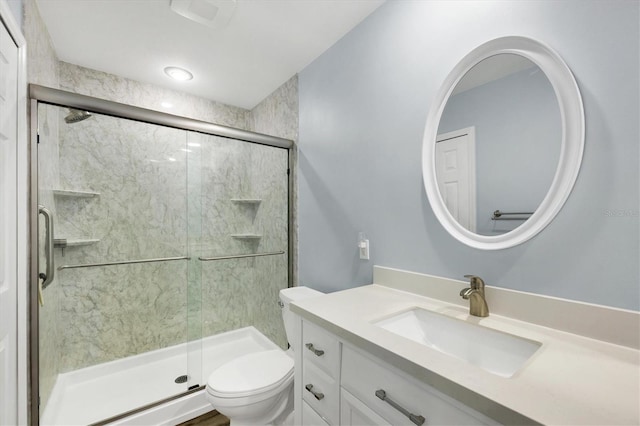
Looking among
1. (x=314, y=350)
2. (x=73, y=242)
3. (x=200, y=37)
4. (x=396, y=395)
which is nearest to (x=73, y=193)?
(x=73, y=242)

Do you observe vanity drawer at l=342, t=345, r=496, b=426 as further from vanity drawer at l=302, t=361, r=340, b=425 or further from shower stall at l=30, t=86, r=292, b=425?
shower stall at l=30, t=86, r=292, b=425

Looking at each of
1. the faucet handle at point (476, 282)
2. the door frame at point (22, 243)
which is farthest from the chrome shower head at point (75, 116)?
the faucet handle at point (476, 282)

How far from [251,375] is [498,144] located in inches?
63.5

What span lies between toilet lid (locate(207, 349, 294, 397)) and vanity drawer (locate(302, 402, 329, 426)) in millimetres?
409

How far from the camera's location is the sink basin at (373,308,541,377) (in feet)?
2.80

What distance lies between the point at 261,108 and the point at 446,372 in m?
2.72

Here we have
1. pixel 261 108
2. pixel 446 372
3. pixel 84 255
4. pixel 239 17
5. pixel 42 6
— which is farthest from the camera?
pixel 261 108

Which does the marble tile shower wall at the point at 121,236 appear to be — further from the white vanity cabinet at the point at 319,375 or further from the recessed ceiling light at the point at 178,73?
the white vanity cabinet at the point at 319,375

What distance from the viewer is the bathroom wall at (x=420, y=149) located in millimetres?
777

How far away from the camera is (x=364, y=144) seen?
156cm

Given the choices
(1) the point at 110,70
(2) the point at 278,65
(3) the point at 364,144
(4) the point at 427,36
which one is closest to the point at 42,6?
(1) the point at 110,70

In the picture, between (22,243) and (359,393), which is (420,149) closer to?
(359,393)

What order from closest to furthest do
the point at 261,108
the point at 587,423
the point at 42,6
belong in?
the point at 587,423 → the point at 42,6 → the point at 261,108

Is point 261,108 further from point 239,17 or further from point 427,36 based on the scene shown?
point 427,36
